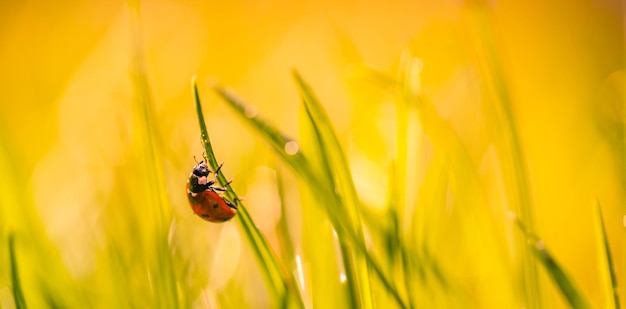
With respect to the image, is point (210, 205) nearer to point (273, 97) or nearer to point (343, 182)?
point (343, 182)

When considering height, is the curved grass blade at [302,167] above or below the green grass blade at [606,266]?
above

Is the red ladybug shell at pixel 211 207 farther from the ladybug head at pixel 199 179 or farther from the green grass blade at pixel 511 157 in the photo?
the green grass blade at pixel 511 157

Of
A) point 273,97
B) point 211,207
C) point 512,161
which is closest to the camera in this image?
point 512,161

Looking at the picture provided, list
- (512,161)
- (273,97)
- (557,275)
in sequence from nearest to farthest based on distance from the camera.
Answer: (557,275)
(512,161)
(273,97)

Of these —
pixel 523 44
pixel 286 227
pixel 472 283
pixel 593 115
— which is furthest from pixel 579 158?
pixel 523 44

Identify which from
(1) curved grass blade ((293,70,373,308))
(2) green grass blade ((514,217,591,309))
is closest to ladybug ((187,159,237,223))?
(1) curved grass blade ((293,70,373,308))

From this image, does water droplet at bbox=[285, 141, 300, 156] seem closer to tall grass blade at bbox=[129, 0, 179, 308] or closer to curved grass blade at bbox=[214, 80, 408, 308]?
curved grass blade at bbox=[214, 80, 408, 308]

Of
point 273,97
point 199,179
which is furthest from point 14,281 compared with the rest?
point 273,97

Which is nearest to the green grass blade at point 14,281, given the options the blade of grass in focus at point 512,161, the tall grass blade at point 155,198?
the tall grass blade at point 155,198
